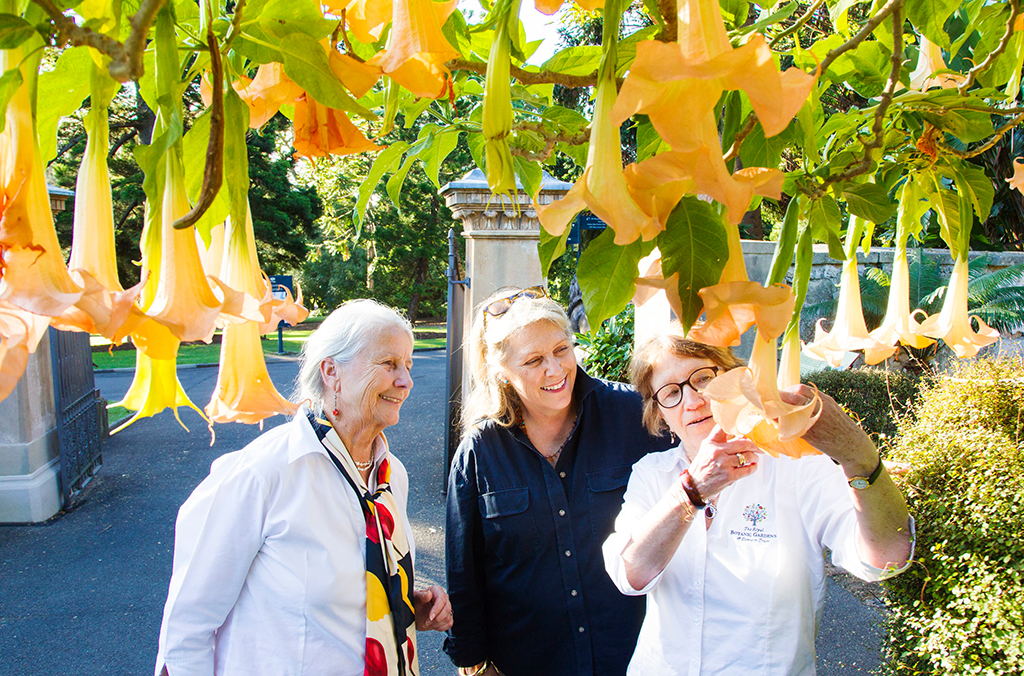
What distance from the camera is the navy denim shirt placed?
149 centimetres

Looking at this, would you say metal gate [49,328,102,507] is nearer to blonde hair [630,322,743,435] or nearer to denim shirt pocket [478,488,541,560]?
denim shirt pocket [478,488,541,560]

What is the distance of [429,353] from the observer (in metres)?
13.8

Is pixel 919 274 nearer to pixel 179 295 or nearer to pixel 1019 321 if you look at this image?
pixel 1019 321

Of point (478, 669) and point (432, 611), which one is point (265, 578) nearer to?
point (432, 611)

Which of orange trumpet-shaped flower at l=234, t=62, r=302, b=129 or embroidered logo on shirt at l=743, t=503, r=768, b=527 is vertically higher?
orange trumpet-shaped flower at l=234, t=62, r=302, b=129

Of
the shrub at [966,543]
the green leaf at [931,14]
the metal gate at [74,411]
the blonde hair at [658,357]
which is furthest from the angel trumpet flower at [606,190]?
the metal gate at [74,411]

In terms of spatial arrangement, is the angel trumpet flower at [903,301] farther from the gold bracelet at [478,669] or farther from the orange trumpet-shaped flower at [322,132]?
the gold bracelet at [478,669]

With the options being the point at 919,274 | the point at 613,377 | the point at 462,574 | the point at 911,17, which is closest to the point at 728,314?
the point at 911,17

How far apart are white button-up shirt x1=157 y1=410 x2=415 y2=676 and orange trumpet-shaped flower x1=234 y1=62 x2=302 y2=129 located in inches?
37.3

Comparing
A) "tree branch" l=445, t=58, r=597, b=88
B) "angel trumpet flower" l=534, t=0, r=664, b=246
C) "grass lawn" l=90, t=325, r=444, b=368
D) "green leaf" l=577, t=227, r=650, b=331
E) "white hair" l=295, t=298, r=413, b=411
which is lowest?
"grass lawn" l=90, t=325, r=444, b=368

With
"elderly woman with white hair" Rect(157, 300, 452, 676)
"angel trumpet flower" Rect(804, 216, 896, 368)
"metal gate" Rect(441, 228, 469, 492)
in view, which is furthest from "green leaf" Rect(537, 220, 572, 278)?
"metal gate" Rect(441, 228, 469, 492)

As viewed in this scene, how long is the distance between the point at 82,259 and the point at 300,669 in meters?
1.10

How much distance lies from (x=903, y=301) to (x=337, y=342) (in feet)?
3.87

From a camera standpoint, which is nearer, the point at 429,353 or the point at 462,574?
the point at 462,574
